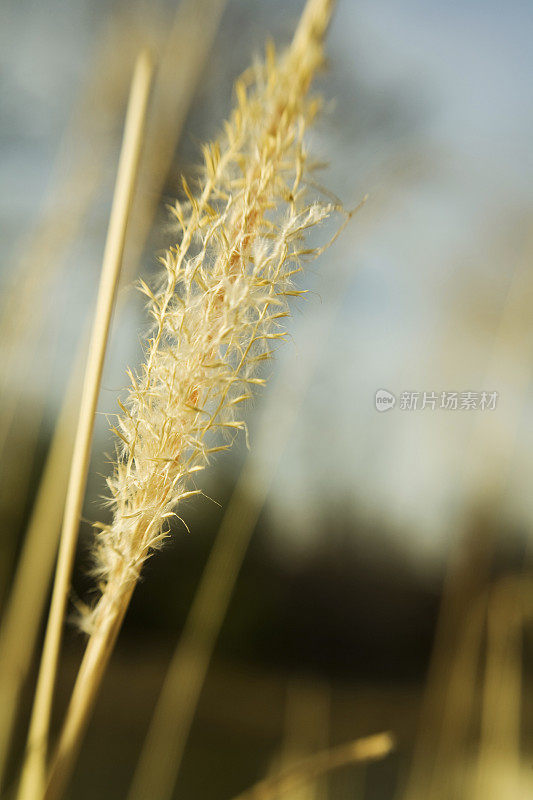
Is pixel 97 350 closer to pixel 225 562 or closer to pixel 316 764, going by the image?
pixel 316 764

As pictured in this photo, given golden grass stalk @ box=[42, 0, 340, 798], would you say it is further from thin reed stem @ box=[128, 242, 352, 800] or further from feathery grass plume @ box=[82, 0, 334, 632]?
thin reed stem @ box=[128, 242, 352, 800]

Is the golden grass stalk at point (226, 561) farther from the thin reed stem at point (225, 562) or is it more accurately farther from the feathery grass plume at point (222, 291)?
the feathery grass plume at point (222, 291)

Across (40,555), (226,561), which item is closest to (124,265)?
(40,555)

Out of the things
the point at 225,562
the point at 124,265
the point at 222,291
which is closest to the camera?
the point at 222,291

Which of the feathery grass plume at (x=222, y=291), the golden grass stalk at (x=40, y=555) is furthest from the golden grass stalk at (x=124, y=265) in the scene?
the feathery grass plume at (x=222, y=291)

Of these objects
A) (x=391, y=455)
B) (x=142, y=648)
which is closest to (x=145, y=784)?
(x=391, y=455)

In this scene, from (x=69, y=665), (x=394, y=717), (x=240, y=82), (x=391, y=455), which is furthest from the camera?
(x=394, y=717)

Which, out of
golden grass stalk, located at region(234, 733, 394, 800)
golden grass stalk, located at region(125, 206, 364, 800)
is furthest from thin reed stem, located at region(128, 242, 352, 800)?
golden grass stalk, located at region(234, 733, 394, 800)

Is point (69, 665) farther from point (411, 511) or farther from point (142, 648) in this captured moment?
point (411, 511)
